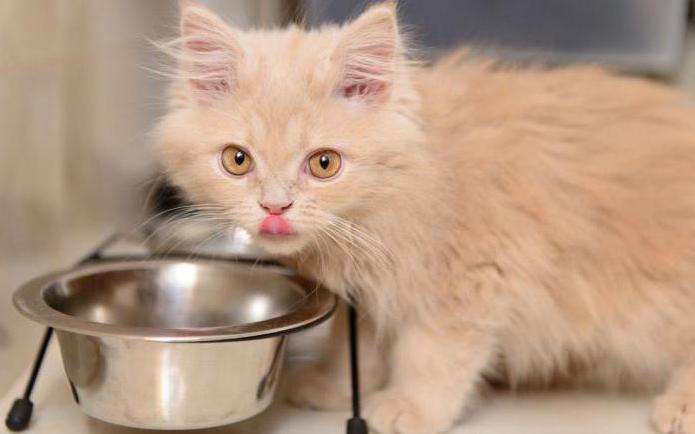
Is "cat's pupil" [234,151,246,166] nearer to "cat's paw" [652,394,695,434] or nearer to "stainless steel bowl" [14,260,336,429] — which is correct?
"stainless steel bowl" [14,260,336,429]

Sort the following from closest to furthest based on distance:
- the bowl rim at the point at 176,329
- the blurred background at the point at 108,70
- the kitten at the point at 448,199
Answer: the bowl rim at the point at 176,329 < the kitten at the point at 448,199 < the blurred background at the point at 108,70

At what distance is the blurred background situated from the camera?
1.72 m

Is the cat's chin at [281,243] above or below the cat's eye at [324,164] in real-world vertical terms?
below

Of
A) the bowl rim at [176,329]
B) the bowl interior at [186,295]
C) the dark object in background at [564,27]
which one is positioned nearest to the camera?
the bowl rim at [176,329]

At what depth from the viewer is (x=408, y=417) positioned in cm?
149

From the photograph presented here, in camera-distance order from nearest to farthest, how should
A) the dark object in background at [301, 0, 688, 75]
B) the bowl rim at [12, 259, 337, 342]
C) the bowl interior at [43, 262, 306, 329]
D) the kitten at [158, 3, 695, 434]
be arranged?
the bowl rim at [12, 259, 337, 342] → the kitten at [158, 3, 695, 434] → the bowl interior at [43, 262, 306, 329] → the dark object in background at [301, 0, 688, 75]

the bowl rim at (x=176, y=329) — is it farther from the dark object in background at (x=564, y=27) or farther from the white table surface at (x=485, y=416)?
Answer: the dark object in background at (x=564, y=27)

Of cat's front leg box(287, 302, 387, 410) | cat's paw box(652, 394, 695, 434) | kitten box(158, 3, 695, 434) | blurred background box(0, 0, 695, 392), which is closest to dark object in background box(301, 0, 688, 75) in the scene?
blurred background box(0, 0, 695, 392)

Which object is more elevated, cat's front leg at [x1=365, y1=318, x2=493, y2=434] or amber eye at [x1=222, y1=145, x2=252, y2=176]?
amber eye at [x1=222, y1=145, x2=252, y2=176]

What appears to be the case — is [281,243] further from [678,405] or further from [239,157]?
[678,405]

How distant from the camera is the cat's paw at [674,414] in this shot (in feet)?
4.89

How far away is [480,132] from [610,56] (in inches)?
48.6

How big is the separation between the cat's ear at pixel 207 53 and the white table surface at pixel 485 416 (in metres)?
0.59

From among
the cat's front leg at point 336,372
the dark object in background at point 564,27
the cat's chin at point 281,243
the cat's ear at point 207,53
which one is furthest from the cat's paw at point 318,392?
the dark object in background at point 564,27
